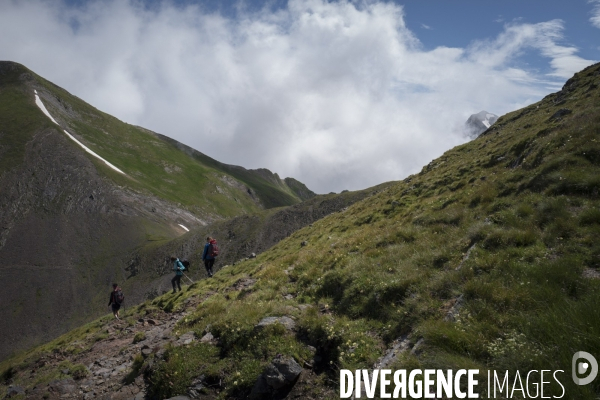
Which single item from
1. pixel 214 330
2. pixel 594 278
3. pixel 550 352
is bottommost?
pixel 214 330

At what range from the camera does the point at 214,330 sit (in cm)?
1161

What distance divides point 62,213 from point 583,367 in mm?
111303

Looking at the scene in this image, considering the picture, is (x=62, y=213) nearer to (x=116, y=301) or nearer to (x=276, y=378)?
(x=116, y=301)

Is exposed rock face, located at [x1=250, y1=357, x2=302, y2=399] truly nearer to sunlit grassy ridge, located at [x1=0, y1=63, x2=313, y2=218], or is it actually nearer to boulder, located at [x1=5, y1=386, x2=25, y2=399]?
boulder, located at [x1=5, y1=386, x2=25, y2=399]

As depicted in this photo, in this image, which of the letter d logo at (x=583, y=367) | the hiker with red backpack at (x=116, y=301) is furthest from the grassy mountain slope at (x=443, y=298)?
the hiker with red backpack at (x=116, y=301)

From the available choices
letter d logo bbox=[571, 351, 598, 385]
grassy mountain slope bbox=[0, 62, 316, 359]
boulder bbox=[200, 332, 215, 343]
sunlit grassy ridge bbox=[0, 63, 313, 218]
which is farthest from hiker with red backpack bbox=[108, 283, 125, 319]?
sunlit grassy ridge bbox=[0, 63, 313, 218]

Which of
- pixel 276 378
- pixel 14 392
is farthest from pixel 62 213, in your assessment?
pixel 276 378

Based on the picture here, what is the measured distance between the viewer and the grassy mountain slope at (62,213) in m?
65.8

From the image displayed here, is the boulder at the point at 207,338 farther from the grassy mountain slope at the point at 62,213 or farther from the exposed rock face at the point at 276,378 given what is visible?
the grassy mountain slope at the point at 62,213

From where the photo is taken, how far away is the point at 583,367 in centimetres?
502

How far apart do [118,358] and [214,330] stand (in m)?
6.49

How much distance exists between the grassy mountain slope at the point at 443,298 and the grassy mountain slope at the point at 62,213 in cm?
6341

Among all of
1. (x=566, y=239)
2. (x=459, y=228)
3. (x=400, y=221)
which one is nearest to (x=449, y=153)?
(x=400, y=221)

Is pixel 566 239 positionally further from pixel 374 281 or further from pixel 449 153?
pixel 449 153
